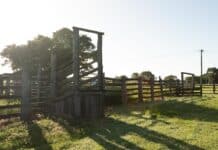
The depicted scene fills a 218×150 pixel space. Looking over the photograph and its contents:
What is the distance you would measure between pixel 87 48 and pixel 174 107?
3388 centimetres

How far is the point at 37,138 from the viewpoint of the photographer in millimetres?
10352

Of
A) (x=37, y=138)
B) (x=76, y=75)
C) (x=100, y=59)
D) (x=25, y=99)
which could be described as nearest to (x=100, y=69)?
(x=100, y=59)

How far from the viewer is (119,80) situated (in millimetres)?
21578

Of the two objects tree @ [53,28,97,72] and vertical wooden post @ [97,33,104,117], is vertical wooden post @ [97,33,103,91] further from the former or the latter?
tree @ [53,28,97,72]

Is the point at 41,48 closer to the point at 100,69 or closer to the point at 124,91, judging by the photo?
the point at 124,91

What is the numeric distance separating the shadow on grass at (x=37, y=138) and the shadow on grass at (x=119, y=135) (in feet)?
3.33

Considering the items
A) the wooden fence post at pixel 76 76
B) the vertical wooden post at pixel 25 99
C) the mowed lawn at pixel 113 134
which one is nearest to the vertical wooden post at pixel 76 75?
the wooden fence post at pixel 76 76

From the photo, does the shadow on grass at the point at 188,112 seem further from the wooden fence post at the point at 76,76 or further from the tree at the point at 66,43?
the tree at the point at 66,43

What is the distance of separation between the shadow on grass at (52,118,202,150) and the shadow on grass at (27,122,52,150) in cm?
102

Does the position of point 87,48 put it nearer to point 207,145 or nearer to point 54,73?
point 54,73

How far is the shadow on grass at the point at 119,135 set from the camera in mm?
8984

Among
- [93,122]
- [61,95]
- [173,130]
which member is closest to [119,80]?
[61,95]

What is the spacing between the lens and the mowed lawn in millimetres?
9172

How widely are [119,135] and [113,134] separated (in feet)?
0.95
